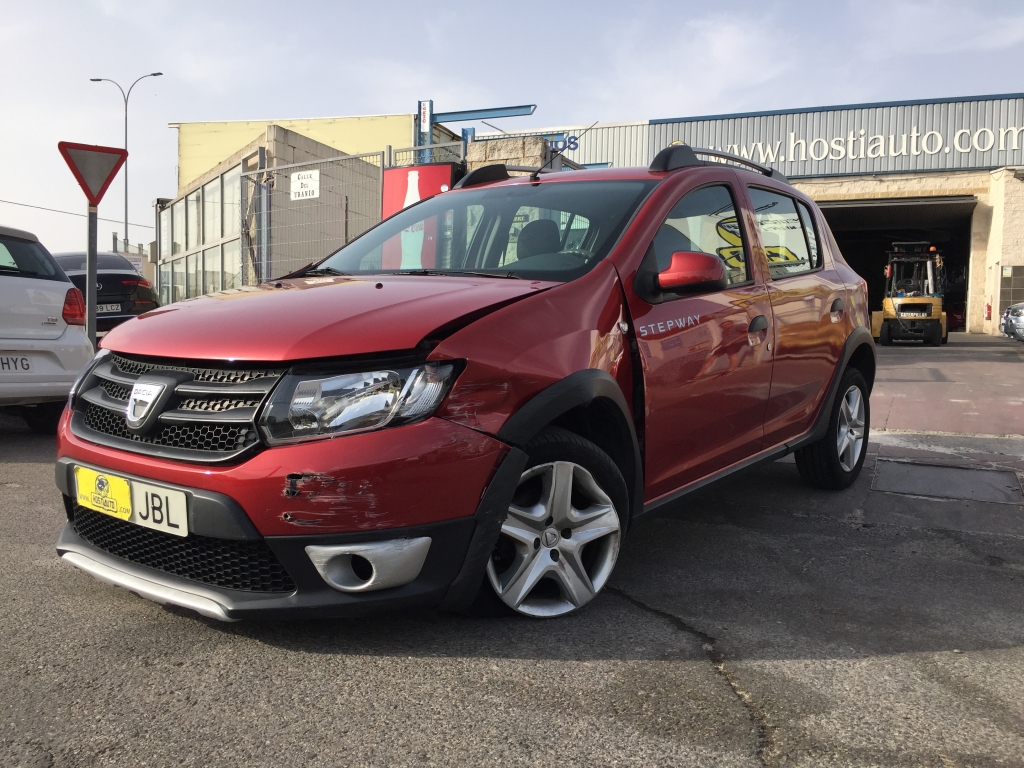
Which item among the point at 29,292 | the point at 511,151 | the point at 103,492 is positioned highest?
the point at 511,151

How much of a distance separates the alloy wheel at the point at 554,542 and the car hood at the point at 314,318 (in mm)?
568

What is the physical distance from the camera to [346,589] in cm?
245

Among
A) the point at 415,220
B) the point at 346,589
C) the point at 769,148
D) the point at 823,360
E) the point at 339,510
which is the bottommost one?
the point at 346,589

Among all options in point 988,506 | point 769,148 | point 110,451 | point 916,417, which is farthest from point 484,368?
point 769,148

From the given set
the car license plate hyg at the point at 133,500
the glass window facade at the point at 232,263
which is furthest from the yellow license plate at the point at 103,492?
the glass window facade at the point at 232,263

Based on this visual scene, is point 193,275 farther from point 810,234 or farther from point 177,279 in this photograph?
point 810,234

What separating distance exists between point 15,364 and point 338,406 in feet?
14.7

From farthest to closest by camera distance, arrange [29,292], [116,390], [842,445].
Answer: [29,292] → [842,445] → [116,390]

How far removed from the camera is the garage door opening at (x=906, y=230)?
26625mm

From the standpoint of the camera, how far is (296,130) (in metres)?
44.4

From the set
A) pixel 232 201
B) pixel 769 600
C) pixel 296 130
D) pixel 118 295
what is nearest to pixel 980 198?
pixel 232 201

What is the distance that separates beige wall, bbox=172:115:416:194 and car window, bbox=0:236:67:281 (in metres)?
34.3

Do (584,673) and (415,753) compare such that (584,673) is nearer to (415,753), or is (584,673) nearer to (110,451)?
(415,753)

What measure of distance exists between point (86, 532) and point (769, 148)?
26.8 m
